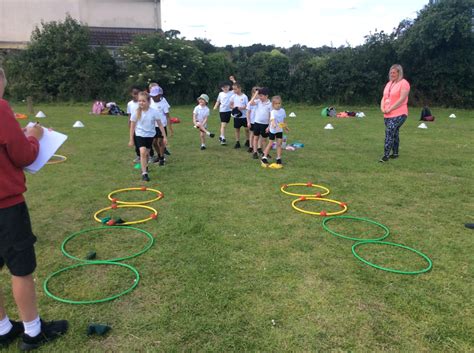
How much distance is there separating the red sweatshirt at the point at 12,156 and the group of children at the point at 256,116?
21.6 feet

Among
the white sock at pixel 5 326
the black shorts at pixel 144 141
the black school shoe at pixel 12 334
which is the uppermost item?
the black shorts at pixel 144 141

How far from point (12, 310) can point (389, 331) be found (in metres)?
3.36

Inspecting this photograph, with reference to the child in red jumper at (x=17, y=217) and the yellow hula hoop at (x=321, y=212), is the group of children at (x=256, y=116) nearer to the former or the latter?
the yellow hula hoop at (x=321, y=212)

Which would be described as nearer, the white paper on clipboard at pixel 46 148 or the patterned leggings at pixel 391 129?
the white paper on clipboard at pixel 46 148

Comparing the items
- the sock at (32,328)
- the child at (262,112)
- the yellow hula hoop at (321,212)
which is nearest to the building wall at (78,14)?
the child at (262,112)

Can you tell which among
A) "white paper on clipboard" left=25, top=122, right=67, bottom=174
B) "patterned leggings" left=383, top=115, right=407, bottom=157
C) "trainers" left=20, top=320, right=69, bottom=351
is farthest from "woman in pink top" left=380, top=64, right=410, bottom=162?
"trainers" left=20, top=320, right=69, bottom=351

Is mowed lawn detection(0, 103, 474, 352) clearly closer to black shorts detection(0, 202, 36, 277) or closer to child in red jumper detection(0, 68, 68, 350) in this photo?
child in red jumper detection(0, 68, 68, 350)

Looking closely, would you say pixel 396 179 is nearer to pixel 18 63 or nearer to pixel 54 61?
pixel 54 61

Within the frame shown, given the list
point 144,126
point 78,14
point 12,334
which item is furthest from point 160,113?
point 78,14

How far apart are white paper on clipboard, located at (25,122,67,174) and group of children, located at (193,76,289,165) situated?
20.6 feet

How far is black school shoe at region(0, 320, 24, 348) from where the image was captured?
9.92ft

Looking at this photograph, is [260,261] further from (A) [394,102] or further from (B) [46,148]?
(A) [394,102]

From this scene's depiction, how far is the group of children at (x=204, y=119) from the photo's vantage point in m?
→ 7.76

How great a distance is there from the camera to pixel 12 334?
10.1 feet
